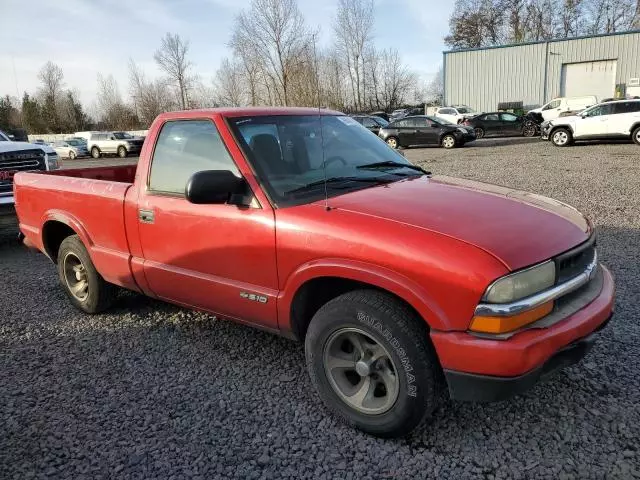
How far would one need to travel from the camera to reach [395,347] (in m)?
2.47

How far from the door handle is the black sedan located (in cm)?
2461

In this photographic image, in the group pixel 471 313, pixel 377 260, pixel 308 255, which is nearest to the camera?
pixel 471 313

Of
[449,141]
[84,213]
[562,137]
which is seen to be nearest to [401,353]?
[84,213]

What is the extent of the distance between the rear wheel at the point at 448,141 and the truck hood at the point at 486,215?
19676 millimetres

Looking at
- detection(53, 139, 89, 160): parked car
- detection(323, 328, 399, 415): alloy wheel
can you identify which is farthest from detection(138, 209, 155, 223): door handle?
detection(53, 139, 89, 160): parked car

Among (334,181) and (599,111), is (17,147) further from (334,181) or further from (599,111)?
(599,111)

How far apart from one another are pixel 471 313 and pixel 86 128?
7020 centimetres

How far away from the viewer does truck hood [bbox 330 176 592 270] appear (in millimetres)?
2402

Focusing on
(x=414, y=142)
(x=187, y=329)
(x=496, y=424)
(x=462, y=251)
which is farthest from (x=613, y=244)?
(x=414, y=142)

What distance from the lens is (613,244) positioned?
589cm

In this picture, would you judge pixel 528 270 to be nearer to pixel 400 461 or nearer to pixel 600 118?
pixel 400 461

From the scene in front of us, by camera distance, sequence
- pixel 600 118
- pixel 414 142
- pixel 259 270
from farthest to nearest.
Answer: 1. pixel 414 142
2. pixel 600 118
3. pixel 259 270

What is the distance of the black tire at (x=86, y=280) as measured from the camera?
4395 millimetres

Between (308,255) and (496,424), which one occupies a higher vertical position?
(308,255)
